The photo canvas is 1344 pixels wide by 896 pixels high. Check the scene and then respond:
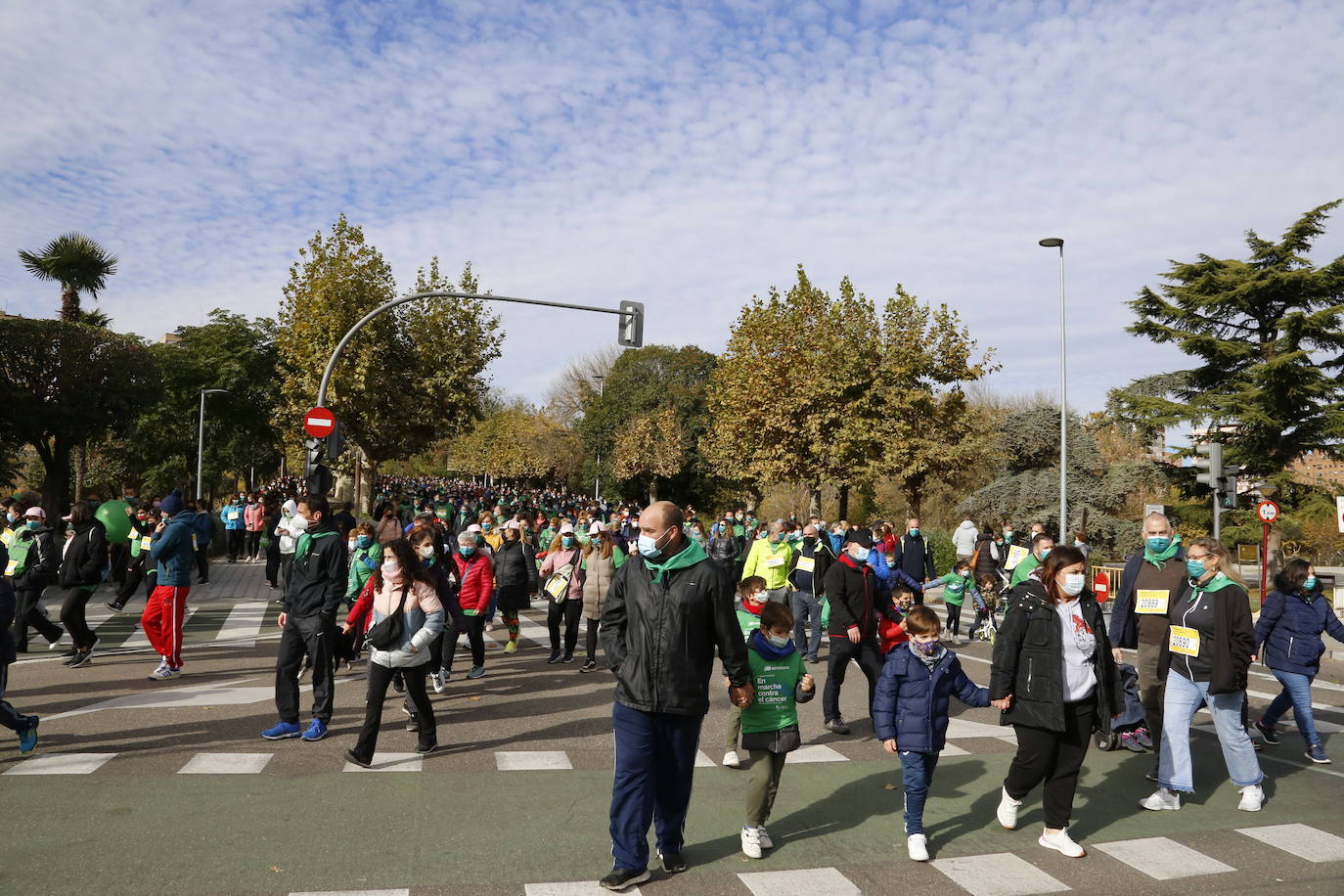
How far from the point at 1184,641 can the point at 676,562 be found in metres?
3.68

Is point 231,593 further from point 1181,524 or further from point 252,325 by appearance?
point 252,325

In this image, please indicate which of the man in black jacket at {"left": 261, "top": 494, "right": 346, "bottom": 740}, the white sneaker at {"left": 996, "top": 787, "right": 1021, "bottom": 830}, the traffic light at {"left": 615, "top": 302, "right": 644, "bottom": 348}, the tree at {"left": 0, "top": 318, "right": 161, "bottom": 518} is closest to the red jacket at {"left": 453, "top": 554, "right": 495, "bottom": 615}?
the man in black jacket at {"left": 261, "top": 494, "right": 346, "bottom": 740}

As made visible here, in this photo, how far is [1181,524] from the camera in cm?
3269

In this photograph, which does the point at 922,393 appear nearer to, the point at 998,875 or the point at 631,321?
the point at 631,321

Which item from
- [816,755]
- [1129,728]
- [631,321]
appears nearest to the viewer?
[816,755]

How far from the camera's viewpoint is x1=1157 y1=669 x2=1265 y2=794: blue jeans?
19.9 ft

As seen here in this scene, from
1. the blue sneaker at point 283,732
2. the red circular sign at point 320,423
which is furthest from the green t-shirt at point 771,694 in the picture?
the red circular sign at point 320,423

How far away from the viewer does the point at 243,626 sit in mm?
13898

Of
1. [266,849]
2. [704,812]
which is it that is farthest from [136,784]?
[704,812]

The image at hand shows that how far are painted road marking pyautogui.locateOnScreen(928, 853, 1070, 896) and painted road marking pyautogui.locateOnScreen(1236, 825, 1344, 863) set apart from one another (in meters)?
1.54

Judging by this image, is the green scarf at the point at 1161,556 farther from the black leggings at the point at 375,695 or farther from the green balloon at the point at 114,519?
the green balloon at the point at 114,519

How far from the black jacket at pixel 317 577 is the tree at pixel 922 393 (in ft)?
84.6

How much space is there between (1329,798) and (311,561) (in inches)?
282

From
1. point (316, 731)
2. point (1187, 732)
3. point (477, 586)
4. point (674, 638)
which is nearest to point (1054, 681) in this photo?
point (1187, 732)
